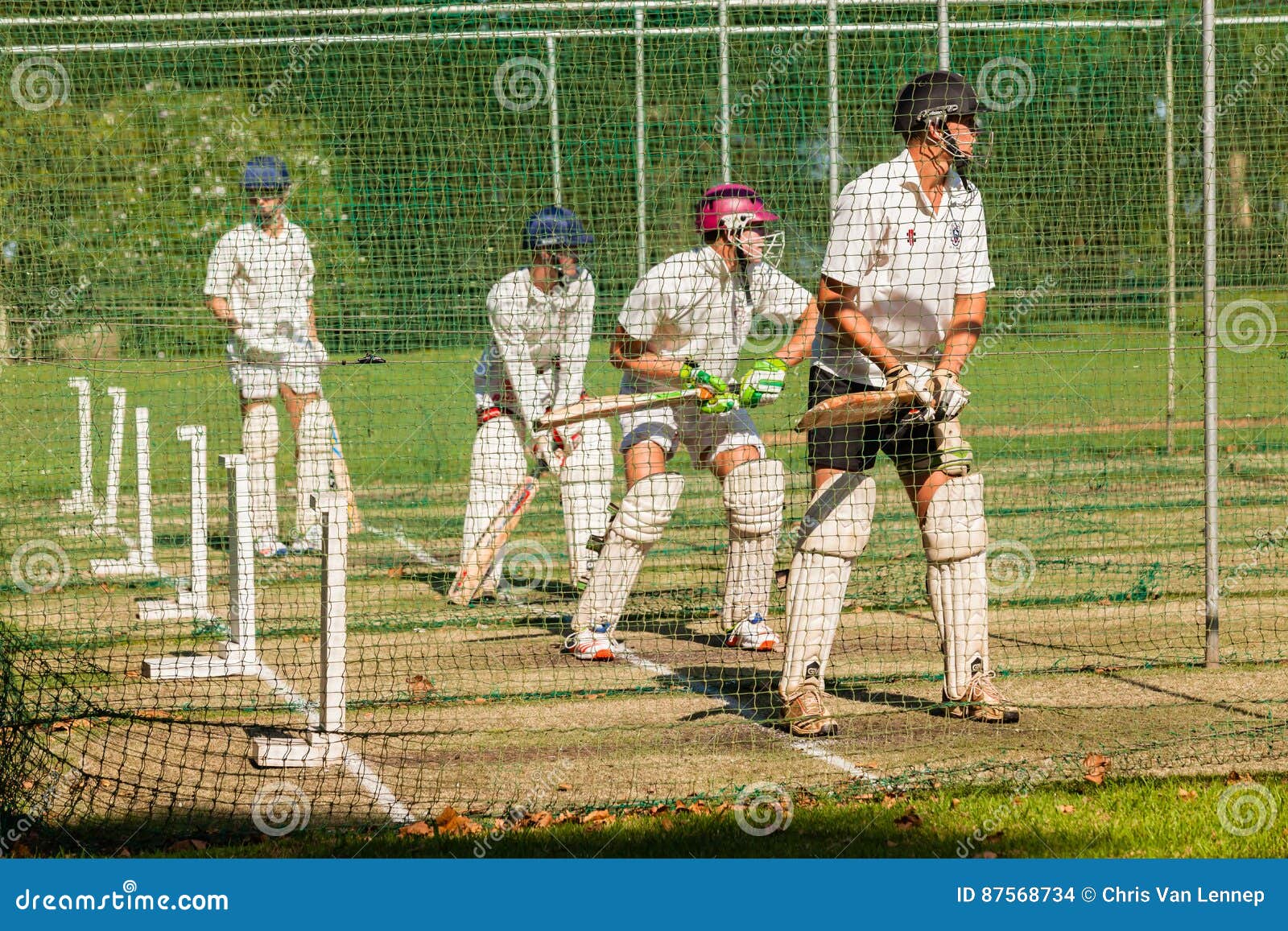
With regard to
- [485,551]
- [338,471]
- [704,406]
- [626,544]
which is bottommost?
[485,551]

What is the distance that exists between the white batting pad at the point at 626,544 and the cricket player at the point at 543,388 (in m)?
1.17

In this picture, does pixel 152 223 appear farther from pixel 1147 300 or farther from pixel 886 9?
pixel 1147 300

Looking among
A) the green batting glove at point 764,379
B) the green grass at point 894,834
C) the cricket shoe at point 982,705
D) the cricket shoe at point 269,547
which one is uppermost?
the green batting glove at point 764,379

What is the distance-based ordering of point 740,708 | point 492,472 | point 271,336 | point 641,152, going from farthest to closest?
point 271,336 < point 492,472 < point 641,152 < point 740,708

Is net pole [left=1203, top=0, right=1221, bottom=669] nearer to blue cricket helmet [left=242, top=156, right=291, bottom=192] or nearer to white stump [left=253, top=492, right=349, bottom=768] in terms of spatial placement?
white stump [left=253, top=492, right=349, bottom=768]

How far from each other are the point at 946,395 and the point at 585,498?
3361 millimetres

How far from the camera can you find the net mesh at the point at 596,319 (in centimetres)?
554

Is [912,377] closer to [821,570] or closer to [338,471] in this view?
[821,570]

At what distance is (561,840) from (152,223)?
5817 millimetres

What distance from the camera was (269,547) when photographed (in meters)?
9.51

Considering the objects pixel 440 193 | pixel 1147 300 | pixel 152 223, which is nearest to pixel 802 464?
pixel 1147 300

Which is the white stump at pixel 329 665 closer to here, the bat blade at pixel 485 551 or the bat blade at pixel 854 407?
the bat blade at pixel 854 407

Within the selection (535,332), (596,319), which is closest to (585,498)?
(535,332)

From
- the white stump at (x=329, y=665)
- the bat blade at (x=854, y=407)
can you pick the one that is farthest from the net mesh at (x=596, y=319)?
the bat blade at (x=854, y=407)
